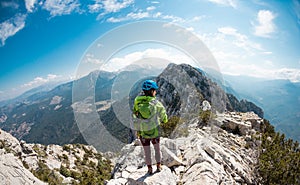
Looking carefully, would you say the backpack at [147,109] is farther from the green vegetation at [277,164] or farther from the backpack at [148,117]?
the green vegetation at [277,164]

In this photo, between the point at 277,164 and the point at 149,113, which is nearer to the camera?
the point at 149,113

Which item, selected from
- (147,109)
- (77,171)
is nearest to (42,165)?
(77,171)

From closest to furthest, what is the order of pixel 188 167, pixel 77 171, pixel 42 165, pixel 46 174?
pixel 188 167
pixel 46 174
pixel 42 165
pixel 77 171

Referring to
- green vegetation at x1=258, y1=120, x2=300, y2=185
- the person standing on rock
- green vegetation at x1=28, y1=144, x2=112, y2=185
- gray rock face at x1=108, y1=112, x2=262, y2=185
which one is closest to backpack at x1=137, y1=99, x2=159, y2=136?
the person standing on rock

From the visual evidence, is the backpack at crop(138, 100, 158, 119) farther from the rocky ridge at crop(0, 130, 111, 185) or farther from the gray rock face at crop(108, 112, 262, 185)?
the rocky ridge at crop(0, 130, 111, 185)

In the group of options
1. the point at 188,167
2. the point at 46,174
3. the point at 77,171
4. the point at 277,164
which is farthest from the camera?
the point at 77,171

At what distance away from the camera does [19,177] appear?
48.3ft

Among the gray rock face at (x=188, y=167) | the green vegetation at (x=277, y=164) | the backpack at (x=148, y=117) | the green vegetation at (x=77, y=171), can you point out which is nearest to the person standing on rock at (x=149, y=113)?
the backpack at (x=148, y=117)

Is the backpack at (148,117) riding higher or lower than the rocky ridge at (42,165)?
higher

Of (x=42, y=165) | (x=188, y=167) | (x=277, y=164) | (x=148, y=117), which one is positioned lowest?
(x=42, y=165)

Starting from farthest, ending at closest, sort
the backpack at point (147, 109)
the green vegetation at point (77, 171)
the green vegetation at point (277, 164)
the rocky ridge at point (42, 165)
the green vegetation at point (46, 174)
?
the green vegetation at point (77, 171) → the green vegetation at point (46, 174) → the rocky ridge at point (42, 165) → the green vegetation at point (277, 164) → the backpack at point (147, 109)

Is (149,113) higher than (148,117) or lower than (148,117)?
higher

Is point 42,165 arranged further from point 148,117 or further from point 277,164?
point 277,164

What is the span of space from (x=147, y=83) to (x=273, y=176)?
12.6 meters
